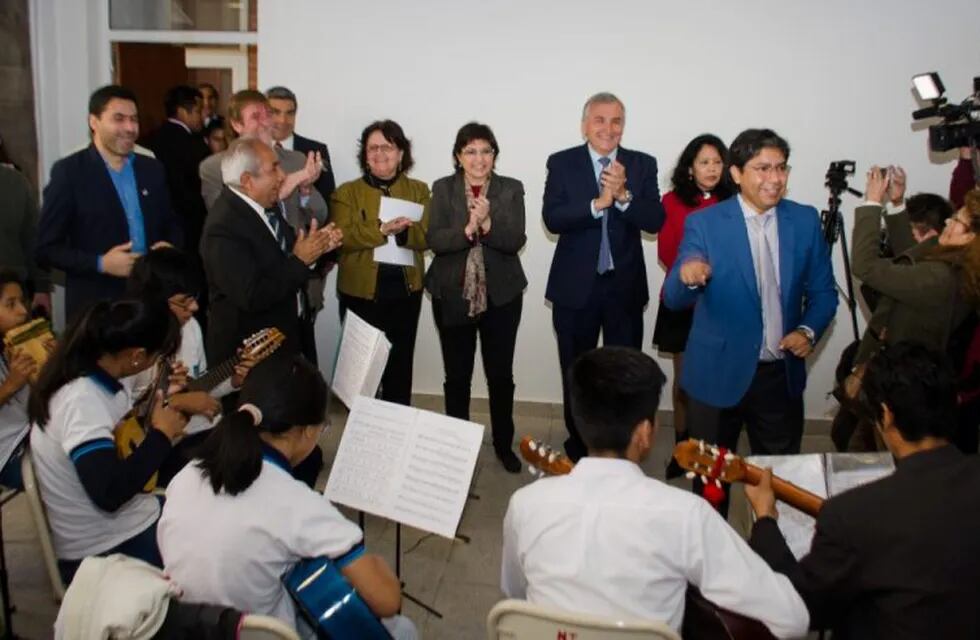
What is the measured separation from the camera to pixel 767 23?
172 inches

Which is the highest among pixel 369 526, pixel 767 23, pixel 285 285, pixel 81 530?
pixel 767 23

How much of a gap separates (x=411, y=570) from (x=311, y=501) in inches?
62.5

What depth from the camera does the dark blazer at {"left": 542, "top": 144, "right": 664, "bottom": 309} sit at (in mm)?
3680

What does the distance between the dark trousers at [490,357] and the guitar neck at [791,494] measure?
1.99m

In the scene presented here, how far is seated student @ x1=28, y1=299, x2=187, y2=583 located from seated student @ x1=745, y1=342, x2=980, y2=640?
1546 mm

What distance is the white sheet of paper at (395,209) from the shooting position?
145 inches

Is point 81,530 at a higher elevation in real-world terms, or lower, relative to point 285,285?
lower

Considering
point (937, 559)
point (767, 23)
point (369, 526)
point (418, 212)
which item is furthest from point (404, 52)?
point (937, 559)

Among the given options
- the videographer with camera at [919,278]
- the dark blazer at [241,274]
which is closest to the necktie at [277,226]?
the dark blazer at [241,274]

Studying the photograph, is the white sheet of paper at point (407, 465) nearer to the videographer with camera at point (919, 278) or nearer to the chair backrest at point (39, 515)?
the chair backrest at point (39, 515)

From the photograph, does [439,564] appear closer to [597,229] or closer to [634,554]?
[597,229]

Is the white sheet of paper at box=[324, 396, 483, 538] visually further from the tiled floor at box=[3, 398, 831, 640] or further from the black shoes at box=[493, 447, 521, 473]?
the black shoes at box=[493, 447, 521, 473]

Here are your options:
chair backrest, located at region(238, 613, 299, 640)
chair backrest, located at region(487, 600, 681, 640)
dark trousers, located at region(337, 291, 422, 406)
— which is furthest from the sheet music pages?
dark trousers, located at region(337, 291, 422, 406)

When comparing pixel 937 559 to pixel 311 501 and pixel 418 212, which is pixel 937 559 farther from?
pixel 418 212
